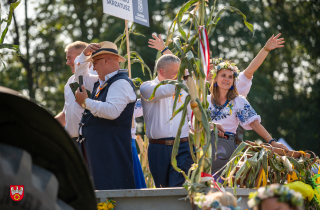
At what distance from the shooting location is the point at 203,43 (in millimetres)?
2820

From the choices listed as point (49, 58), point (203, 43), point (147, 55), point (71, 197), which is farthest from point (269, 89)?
point (71, 197)

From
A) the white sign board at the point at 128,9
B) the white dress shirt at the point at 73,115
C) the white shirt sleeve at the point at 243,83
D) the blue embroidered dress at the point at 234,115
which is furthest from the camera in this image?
the white shirt sleeve at the point at 243,83

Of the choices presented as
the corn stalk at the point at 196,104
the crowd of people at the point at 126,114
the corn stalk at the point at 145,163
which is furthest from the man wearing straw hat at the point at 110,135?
the corn stalk at the point at 145,163

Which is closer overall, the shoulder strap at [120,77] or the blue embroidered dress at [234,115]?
the shoulder strap at [120,77]

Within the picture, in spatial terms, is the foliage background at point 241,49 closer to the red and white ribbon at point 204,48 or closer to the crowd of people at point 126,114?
the crowd of people at point 126,114

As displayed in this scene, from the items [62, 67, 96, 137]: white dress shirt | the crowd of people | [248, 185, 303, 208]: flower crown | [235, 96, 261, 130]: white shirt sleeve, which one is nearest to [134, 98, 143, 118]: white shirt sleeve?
the crowd of people

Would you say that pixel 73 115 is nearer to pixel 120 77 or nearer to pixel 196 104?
pixel 120 77

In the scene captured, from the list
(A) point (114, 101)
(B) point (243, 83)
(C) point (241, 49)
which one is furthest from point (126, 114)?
(C) point (241, 49)

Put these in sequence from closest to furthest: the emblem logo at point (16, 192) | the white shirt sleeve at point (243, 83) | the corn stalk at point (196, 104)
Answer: the emblem logo at point (16, 192) → the corn stalk at point (196, 104) → the white shirt sleeve at point (243, 83)

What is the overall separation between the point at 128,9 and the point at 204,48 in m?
1.97

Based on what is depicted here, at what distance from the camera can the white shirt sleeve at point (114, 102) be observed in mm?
3354

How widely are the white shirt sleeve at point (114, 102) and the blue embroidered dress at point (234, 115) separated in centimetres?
95

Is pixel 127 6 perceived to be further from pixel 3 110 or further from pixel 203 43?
pixel 3 110

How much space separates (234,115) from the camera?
13.4ft
